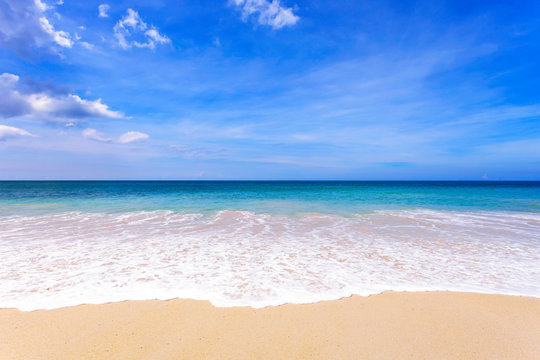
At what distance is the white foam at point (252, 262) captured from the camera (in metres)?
4.95

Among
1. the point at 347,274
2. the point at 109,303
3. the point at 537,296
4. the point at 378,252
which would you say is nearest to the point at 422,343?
the point at 347,274

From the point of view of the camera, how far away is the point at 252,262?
6.74 meters

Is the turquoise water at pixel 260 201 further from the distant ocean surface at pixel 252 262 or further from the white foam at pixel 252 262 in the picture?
the distant ocean surface at pixel 252 262

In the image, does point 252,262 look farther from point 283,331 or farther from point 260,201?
point 260,201

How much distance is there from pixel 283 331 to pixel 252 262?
10.4ft

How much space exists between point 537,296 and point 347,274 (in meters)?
3.57

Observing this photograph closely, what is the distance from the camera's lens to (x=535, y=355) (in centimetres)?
324

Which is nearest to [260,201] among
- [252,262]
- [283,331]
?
[252,262]

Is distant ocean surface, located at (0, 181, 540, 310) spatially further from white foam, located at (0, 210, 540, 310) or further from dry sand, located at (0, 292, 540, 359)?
dry sand, located at (0, 292, 540, 359)

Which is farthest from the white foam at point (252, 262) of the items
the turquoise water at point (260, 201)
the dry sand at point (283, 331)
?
the turquoise water at point (260, 201)

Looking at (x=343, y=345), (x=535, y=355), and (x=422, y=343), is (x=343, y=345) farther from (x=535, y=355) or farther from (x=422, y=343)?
(x=535, y=355)

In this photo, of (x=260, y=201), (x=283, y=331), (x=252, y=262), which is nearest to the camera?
(x=283, y=331)

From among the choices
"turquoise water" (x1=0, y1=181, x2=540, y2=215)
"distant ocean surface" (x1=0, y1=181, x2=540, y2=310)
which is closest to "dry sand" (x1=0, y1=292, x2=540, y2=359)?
"distant ocean surface" (x1=0, y1=181, x2=540, y2=310)

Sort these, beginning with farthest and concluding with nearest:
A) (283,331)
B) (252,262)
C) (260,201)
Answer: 1. (260,201)
2. (252,262)
3. (283,331)
